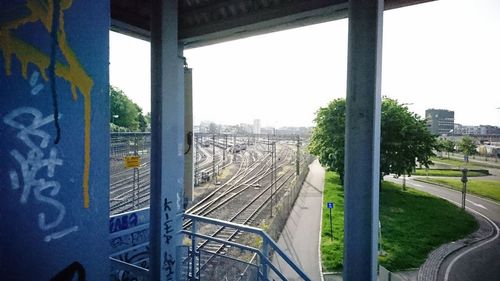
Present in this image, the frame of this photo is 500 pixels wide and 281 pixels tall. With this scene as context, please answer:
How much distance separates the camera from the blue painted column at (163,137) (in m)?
3.92

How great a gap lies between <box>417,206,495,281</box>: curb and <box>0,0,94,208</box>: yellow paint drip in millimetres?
16039

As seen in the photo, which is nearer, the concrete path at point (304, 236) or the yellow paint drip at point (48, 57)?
the yellow paint drip at point (48, 57)

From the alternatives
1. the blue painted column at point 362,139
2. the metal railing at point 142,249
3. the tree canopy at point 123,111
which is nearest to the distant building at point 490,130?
the tree canopy at point 123,111

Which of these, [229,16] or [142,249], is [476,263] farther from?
[229,16]

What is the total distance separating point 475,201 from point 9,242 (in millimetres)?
35931

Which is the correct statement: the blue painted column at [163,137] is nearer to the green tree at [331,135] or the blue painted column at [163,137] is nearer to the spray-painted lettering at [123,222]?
the spray-painted lettering at [123,222]

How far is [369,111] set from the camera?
295 centimetres

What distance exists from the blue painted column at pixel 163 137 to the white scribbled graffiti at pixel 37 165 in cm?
255

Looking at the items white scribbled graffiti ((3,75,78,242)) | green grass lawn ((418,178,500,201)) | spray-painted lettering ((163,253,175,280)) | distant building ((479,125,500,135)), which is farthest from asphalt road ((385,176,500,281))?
distant building ((479,125,500,135))

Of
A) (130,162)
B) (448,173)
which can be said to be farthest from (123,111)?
(448,173)

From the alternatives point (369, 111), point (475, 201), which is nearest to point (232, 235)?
point (369, 111)

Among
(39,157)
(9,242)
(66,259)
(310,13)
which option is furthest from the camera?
(310,13)

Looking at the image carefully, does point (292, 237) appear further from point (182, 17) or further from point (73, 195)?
point (73, 195)

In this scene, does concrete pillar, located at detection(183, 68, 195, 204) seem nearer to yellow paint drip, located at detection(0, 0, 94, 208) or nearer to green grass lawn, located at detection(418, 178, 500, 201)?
yellow paint drip, located at detection(0, 0, 94, 208)
